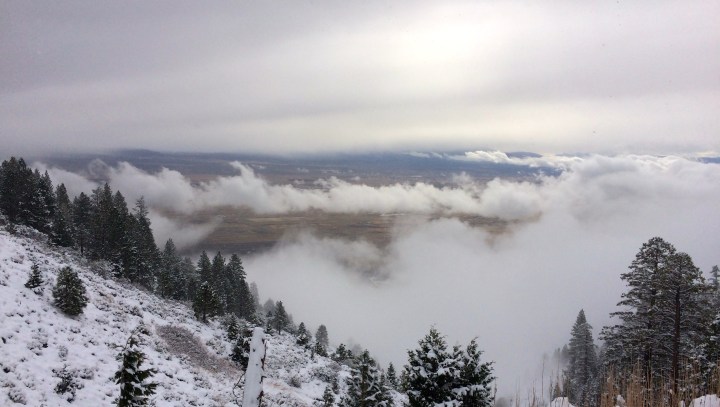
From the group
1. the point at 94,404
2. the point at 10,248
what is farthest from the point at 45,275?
the point at 94,404

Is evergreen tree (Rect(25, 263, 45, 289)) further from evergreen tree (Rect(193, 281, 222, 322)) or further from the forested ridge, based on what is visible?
evergreen tree (Rect(193, 281, 222, 322))

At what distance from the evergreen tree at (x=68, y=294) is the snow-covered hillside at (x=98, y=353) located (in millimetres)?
490

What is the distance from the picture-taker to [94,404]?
1493 cm

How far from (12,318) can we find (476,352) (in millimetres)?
23096

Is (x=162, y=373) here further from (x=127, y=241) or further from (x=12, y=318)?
(x=127, y=241)

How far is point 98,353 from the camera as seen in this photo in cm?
1953

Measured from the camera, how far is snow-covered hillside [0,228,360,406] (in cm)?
1509

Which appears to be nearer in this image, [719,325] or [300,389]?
[719,325]

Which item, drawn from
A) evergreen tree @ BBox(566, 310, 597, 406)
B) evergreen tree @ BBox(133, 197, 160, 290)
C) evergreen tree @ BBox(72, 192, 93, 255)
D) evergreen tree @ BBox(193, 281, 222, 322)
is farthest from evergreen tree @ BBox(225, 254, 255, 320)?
evergreen tree @ BBox(566, 310, 597, 406)

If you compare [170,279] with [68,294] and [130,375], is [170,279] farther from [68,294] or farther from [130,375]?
[130,375]

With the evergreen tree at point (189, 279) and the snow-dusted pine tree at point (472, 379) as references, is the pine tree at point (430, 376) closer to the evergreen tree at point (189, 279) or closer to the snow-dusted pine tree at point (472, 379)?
the snow-dusted pine tree at point (472, 379)

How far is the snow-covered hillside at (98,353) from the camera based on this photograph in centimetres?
1509

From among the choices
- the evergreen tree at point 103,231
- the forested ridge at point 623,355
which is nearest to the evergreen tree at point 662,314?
the forested ridge at point 623,355

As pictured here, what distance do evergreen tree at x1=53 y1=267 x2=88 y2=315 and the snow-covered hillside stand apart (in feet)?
1.61
